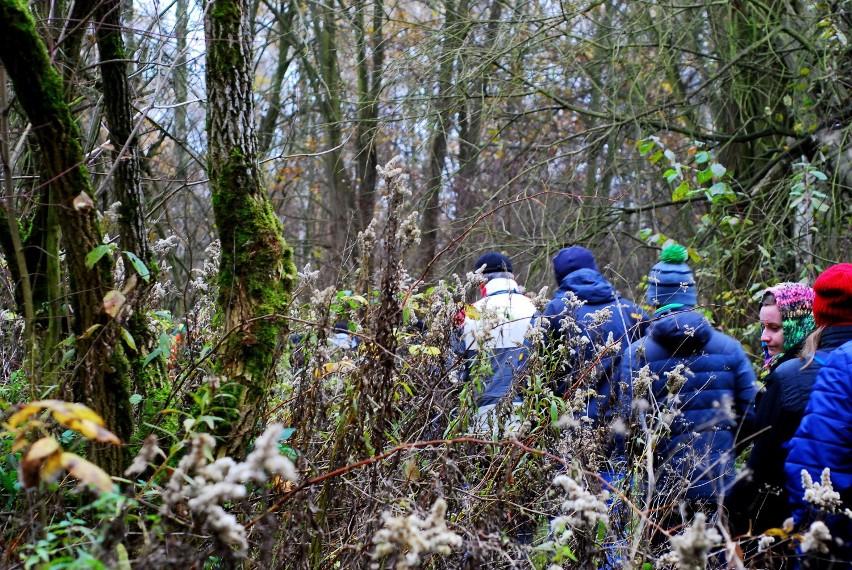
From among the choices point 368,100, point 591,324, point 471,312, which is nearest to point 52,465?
point 471,312

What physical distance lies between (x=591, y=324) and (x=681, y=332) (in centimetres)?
46

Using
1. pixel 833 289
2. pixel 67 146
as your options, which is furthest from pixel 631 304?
pixel 67 146

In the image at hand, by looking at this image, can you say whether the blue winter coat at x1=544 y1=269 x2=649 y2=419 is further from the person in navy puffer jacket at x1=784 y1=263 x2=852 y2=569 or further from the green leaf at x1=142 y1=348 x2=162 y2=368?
the green leaf at x1=142 y1=348 x2=162 y2=368

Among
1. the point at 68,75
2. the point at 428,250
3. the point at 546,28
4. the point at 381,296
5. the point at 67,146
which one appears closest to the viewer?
the point at 67,146

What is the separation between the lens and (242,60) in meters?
2.96

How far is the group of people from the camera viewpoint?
2.69m

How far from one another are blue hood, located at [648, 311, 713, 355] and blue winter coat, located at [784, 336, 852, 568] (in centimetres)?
104

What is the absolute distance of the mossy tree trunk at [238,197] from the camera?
2926 mm

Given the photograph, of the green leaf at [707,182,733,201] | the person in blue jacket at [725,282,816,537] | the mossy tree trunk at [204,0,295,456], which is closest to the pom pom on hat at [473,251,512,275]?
the green leaf at [707,182,733,201]

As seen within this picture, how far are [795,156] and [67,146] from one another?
7.17 meters

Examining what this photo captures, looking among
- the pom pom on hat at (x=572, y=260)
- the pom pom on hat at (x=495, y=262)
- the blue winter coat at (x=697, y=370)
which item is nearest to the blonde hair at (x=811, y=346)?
the blue winter coat at (x=697, y=370)

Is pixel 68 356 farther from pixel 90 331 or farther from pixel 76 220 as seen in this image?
pixel 76 220

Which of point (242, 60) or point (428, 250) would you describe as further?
point (428, 250)

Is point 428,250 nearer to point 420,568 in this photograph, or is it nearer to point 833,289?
point 833,289
